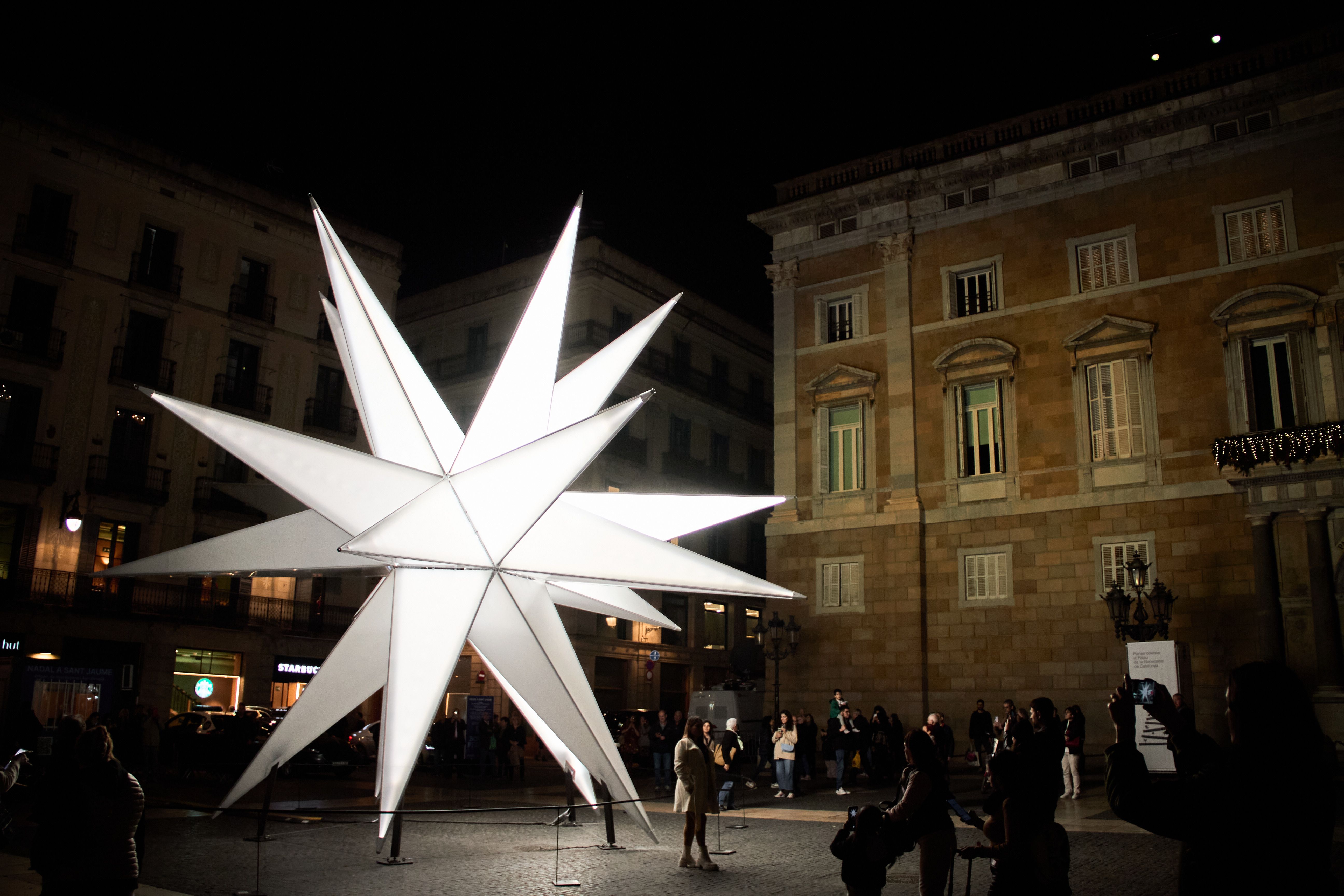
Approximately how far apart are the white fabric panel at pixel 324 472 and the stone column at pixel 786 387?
21.0 meters

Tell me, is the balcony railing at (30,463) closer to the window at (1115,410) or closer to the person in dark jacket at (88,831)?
the person in dark jacket at (88,831)

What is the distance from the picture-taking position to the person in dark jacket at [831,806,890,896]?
18.3 ft

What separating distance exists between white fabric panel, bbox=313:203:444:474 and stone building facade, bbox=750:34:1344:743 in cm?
1723

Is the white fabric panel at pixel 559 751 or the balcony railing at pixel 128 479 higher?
the balcony railing at pixel 128 479

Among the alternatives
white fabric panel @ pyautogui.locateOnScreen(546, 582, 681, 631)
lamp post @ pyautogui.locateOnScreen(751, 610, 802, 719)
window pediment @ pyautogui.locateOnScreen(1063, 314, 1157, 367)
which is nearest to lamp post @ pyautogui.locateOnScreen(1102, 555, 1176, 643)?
window pediment @ pyautogui.locateOnScreen(1063, 314, 1157, 367)

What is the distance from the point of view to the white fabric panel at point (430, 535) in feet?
20.8

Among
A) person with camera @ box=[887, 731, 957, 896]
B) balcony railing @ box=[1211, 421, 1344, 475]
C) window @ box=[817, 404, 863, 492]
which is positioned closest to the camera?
person with camera @ box=[887, 731, 957, 896]

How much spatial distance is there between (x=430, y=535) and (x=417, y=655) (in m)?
1.11

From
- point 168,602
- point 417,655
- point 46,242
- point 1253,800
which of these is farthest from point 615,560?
point 46,242

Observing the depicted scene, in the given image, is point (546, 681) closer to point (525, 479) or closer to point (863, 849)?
point (525, 479)

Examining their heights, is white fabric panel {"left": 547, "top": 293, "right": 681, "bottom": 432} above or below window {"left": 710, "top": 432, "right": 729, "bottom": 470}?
below

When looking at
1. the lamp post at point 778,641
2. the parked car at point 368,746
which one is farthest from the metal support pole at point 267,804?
the lamp post at point 778,641

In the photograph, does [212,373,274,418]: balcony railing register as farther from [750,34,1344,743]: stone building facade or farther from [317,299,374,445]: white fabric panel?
[317,299,374,445]: white fabric panel

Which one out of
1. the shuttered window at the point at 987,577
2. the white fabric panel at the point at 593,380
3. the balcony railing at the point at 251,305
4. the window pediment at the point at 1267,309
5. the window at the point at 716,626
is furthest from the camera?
the window at the point at 716,626
